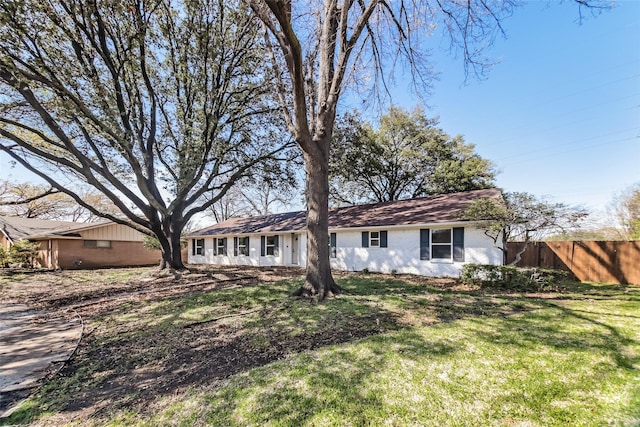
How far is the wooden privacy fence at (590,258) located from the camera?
9.88m

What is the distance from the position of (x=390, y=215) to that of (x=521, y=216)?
5.88 m

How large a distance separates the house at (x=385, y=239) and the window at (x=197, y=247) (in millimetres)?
2680

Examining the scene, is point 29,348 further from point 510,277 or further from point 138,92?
point 510,277

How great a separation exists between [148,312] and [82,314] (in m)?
1.82

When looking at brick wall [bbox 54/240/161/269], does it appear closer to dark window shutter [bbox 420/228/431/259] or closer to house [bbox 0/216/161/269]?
house [bbox 0/216/161/269]

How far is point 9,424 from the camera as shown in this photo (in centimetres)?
293

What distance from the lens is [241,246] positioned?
20.0 m

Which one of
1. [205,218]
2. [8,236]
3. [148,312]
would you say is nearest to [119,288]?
[148,312]

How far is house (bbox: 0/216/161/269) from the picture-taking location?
19.1 metres

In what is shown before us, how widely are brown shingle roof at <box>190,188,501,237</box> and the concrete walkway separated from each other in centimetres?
1106

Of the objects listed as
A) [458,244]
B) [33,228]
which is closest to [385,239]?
[458,244]

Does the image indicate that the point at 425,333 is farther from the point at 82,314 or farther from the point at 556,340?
the point at 82,314

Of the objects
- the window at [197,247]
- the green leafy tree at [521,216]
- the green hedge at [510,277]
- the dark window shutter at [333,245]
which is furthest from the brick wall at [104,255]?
the green leafy tree at [521,216]

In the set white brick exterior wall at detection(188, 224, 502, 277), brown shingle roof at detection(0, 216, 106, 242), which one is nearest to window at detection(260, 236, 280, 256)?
white brick exterior wall at detection(188, 224, 502, 277)
